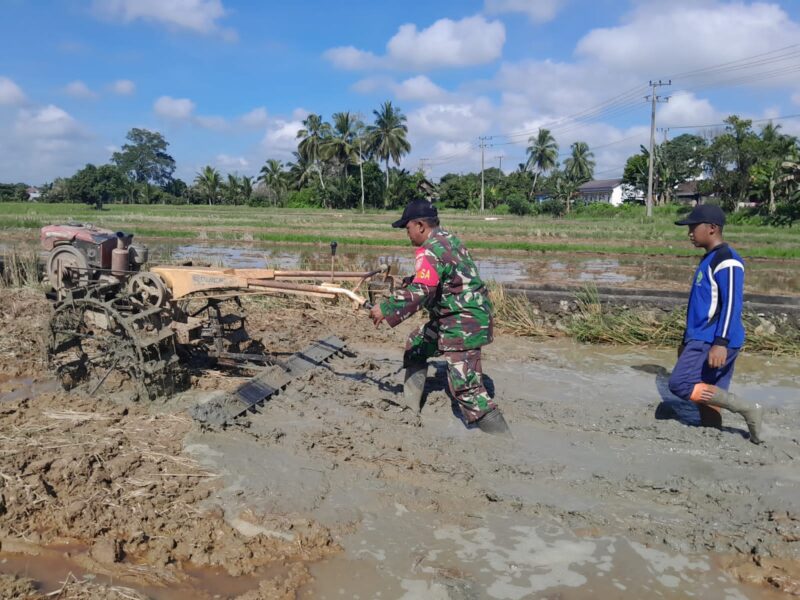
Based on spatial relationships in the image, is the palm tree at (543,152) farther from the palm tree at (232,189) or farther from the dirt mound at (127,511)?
the dirt mound at (127,511)

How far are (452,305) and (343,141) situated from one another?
52.4 m

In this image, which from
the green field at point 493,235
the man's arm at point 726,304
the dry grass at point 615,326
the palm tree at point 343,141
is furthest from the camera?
the palm tree at point 343,141

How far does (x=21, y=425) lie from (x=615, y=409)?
4.40 metres

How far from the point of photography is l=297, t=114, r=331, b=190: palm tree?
185 ft

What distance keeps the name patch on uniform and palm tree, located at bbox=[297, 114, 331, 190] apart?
172 feet

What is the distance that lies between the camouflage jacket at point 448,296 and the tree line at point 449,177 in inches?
1414

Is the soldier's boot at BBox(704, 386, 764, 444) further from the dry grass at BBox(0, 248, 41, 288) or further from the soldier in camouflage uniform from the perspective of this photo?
the dry grass at BBox(0, 248, 41, 288)

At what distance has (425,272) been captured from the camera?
4141 mm

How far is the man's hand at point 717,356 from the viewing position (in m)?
3.97

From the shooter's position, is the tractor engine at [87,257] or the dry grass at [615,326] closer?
the tractor engine at [87,257]

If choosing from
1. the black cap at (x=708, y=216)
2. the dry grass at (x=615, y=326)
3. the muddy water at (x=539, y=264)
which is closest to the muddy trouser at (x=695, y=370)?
the black cap at (x=708, y=216)

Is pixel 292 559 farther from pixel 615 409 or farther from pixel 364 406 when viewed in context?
pixel 615 409

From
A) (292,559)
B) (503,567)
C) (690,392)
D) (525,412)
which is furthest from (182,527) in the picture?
(690,392)

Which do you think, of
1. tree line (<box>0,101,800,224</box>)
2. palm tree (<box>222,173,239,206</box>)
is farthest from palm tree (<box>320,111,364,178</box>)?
palm tree (<box>222,173,239,206</box>)
